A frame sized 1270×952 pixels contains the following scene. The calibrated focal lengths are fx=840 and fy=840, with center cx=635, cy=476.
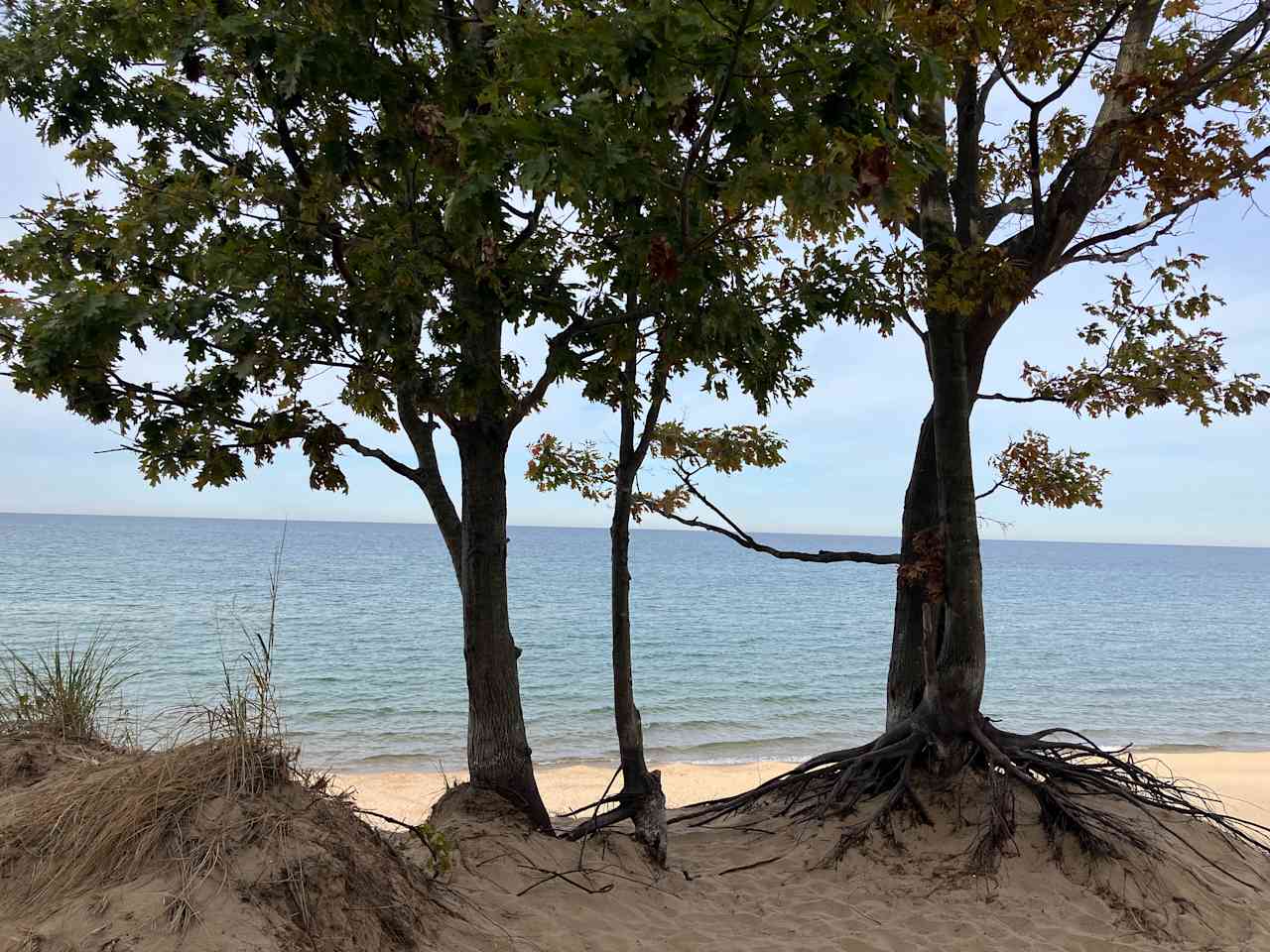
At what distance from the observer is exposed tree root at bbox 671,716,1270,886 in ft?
22.4

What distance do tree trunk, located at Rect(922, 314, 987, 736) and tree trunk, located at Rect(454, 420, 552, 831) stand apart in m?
3.81

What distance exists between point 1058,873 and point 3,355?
8.25m

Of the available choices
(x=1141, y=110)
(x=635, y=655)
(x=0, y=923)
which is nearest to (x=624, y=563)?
(x=0, y=923)

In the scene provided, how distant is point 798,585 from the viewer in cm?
7188

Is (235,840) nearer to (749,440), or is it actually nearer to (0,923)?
(0,923)

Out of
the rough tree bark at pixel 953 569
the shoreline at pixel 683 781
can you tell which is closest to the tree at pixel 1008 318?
the rough tree bark at pixel 953 569

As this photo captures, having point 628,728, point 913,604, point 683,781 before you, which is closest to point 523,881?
point 628,728

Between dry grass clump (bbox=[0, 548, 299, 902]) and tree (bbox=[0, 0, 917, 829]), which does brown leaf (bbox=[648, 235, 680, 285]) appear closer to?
tree (bbox=[0, 0, 917, 829])

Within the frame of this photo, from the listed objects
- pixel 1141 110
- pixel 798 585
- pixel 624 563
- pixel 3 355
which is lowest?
pixel 798 585

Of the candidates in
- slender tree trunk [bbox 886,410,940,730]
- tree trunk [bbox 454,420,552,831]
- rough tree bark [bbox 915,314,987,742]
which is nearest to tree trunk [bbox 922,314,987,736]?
rough tree bark [bbox 915,314,987,742]

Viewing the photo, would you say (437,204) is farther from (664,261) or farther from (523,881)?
(523,881)

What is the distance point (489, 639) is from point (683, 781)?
7.39 meters

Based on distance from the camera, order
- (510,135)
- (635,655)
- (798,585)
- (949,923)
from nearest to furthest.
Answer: (510,135), (949,923), (635,655), (798,585)

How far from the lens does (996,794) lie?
7023 mm
